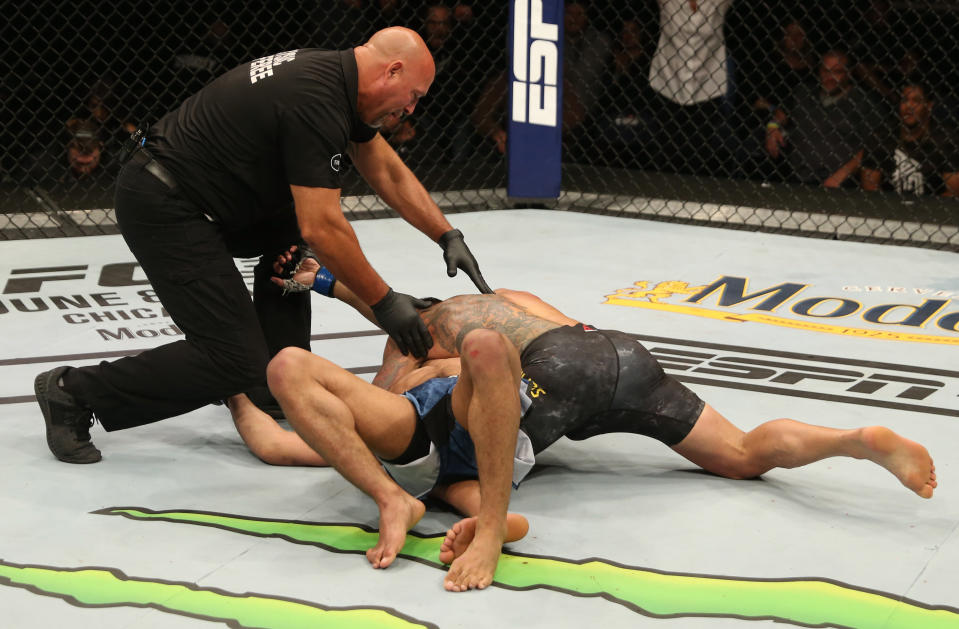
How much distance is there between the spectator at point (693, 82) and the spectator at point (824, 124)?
0.24 metres

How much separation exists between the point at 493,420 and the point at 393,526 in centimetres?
27

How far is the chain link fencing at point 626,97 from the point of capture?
4.75 meters

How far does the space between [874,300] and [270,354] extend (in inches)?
77.6

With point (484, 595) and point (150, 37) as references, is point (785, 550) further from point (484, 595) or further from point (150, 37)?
point (150, 37)

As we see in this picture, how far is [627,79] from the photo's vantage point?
5164 mm

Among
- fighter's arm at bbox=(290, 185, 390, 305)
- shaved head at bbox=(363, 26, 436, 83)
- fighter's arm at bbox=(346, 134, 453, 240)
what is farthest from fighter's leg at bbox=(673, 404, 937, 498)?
shaved head at bbox=(363, 26, 436, 83)

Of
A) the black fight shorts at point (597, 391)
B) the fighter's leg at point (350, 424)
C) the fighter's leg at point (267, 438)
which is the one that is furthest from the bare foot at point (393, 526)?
the fighter's leg at point (267, 438)

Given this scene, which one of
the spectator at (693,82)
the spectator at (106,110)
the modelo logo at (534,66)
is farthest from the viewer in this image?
the spectator at (106,110)

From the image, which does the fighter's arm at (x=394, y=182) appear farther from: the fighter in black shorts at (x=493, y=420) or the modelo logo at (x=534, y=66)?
the modelo logo at (x=534, y=66)

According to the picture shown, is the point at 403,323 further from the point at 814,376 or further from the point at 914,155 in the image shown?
the point at 914,155

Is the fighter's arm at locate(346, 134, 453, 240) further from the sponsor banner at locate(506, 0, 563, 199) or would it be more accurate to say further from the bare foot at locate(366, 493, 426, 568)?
the sponsor banner at locate(506, 0, 563, 199)

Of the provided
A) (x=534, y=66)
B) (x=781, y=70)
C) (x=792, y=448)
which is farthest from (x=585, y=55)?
(x=792, y=448)

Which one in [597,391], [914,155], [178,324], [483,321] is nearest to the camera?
[597,391]

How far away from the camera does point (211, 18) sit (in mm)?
5059
